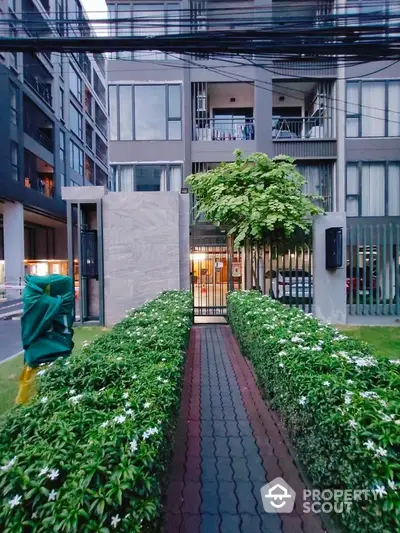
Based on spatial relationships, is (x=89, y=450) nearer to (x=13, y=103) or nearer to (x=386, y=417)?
(x=386, y=417)

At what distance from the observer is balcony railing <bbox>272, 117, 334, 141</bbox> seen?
13.9 metres

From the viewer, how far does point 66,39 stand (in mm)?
5508

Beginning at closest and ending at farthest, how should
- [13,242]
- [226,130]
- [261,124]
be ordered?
[261,124], [226,130], [13,242]

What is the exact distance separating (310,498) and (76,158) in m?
30.2

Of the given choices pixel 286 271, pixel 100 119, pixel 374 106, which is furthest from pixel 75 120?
pixel 286 271

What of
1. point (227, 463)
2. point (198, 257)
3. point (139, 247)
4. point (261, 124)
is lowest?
point (227, 463)

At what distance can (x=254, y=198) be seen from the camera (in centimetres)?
786

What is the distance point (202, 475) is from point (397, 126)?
15.4 m

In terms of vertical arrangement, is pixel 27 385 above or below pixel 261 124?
below

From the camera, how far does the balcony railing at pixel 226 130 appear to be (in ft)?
46.4

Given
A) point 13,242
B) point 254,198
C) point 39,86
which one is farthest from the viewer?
point 39,86

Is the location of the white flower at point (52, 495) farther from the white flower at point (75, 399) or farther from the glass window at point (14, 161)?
the glass window at point (14, 161)

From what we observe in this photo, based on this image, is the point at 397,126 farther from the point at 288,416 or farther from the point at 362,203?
the point at 288,416

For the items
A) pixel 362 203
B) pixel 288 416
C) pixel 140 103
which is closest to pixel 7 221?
pixel 140 103
